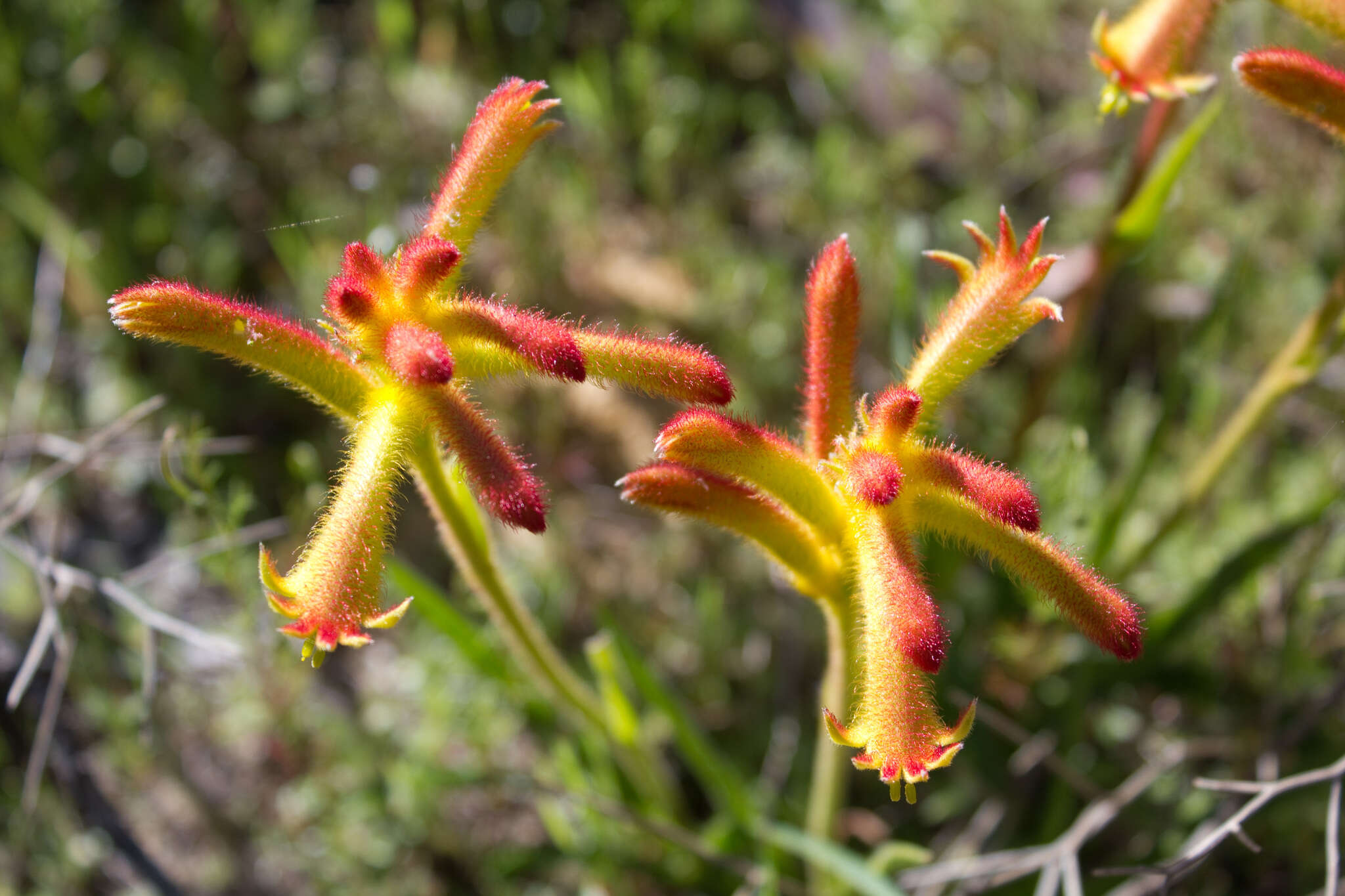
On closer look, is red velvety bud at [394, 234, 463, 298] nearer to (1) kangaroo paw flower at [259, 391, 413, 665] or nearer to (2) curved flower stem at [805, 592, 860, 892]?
(1) kangaroo paw flower at [259, 391, 413, 665]

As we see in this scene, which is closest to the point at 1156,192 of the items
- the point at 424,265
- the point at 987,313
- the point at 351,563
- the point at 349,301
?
the point at 987,313

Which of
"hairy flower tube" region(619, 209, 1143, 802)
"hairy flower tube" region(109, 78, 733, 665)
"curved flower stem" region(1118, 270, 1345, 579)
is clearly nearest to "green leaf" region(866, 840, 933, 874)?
"hairy flower tube" region(619, 209, 1143, 802)

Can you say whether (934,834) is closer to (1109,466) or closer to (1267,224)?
(1109,466)

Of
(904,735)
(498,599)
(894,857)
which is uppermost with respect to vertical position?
(904,735)

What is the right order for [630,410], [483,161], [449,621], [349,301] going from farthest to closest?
[630,410] → [449,621] → [483,161] → [349,301]

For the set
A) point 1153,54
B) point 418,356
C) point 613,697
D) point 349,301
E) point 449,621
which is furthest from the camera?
point 449,621

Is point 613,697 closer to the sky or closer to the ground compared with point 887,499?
closer to the ground

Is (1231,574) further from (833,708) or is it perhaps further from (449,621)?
(449,621)
